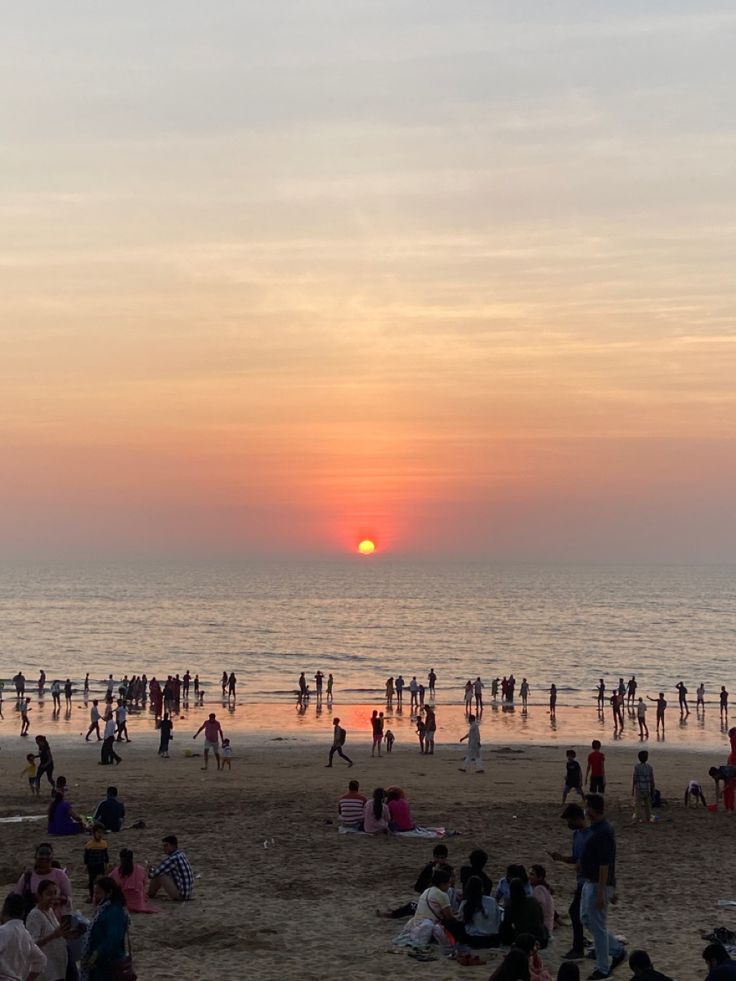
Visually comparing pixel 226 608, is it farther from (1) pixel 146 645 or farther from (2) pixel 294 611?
(1) pixel 146 645

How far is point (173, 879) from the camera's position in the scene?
14.5 metres

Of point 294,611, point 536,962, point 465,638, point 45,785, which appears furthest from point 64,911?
point 294,611

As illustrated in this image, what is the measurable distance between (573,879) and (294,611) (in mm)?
139944

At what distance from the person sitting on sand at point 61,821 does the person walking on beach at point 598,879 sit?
33.6 ft

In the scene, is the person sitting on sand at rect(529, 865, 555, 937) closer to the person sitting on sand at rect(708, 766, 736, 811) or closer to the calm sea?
the person sitting on sand at rect(708, 766, 736, 811)

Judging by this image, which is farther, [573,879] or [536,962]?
[573,879]

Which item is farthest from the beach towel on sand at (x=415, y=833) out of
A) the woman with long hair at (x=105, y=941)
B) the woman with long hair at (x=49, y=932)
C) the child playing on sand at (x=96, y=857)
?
the woman with long hair at (x=105, y=941)

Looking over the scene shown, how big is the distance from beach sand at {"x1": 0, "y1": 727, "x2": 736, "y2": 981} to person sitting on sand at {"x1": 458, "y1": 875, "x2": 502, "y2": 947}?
0.82 feet

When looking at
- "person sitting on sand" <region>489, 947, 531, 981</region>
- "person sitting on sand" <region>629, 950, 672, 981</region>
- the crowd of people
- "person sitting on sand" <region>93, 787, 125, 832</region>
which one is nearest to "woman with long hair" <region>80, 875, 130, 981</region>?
the crowd of people

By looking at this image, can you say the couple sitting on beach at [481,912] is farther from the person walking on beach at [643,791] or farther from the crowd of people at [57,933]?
the person walking on beach at [643,791]

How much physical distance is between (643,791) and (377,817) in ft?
16.6

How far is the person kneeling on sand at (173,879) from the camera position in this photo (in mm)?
14500

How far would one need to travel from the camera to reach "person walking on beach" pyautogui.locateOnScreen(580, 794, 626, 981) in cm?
1126

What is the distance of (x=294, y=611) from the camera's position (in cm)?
15500
